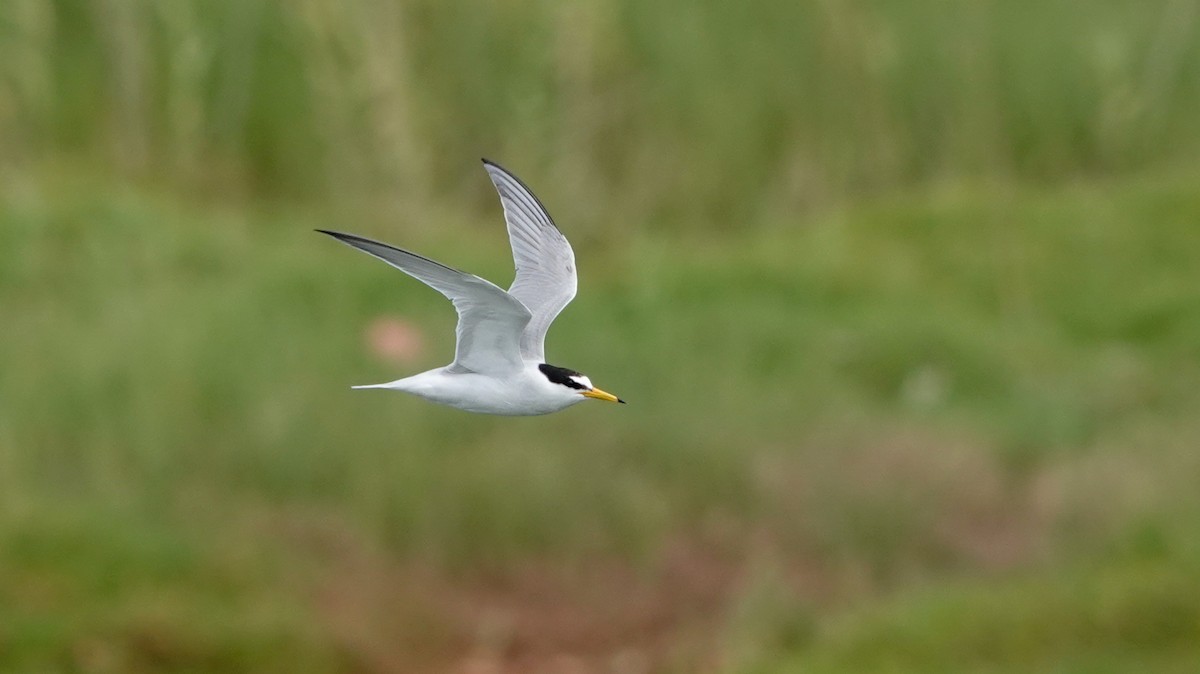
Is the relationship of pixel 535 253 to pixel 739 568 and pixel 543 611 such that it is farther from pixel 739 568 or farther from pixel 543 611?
pixel 739 568

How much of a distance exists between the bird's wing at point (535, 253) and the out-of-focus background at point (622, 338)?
14.3 ft

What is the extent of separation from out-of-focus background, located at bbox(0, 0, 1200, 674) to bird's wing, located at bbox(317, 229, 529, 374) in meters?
4.85

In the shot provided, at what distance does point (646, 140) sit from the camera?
12109 mm

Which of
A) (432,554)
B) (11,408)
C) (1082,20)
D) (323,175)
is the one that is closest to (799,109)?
(1082,20)

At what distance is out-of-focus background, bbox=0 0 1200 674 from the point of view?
966 cm

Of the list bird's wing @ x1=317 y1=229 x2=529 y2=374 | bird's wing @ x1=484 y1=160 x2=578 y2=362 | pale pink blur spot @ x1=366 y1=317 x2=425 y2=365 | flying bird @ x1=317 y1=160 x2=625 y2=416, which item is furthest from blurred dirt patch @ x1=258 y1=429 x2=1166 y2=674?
bird's wing @ x1=317 y1=229 x2=529 y2=374

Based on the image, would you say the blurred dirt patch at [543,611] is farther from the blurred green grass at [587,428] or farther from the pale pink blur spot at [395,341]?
the pale pink blur spot at [395,341]

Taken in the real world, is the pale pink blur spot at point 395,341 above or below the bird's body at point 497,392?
above

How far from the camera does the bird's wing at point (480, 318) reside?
431 centimetres

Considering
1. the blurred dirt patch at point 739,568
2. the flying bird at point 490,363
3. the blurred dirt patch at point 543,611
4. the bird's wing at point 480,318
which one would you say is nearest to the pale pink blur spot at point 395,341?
the blurred dirt patch at point 739,568

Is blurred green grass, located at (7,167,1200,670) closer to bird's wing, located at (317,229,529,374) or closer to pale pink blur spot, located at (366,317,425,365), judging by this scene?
pale pink blur spot, located at (366,317,425,365)

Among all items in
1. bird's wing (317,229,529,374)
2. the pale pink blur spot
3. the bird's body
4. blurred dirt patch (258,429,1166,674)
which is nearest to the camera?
bird's wing (317,229,529,374)

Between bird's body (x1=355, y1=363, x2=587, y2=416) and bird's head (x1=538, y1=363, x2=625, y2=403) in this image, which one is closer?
bird's body (x1=355, y1=363, x2=587, y2=416)

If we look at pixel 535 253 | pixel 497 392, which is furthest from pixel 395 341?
pixel 497 392
